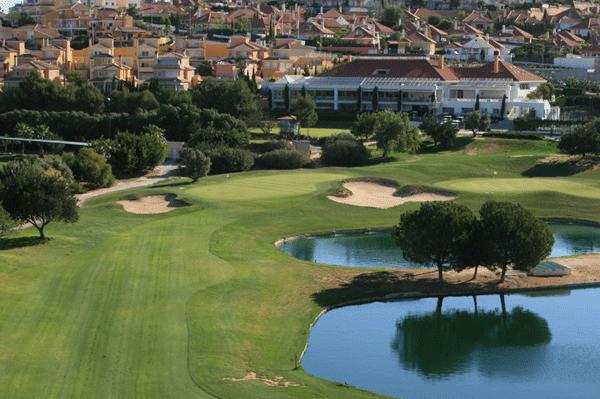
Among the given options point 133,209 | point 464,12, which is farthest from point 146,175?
point 464,12

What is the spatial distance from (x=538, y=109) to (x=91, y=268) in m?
51.9

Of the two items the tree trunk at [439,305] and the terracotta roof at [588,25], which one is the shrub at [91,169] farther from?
the terracotta roof at [588,25]

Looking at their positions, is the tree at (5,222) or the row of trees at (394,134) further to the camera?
the row of trees at (394,134)

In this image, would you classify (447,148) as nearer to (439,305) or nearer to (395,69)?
(395,69)

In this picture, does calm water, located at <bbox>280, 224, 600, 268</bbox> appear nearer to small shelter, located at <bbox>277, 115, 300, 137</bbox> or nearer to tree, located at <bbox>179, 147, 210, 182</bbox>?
tree, located at <bbox>179, 147, 210, 182</bbox>

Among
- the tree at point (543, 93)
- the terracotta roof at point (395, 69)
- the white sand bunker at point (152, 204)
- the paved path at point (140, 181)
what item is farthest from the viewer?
the terracotta roof at point (395, 69)

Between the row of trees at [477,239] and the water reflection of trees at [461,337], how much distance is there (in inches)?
69.5

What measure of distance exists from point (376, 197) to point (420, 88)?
3175 centimetres

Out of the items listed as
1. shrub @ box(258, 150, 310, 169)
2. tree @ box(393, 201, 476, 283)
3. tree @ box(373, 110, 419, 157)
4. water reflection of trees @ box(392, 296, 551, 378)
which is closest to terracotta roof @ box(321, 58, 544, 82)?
tree @ box(373, 110, 419, 157)

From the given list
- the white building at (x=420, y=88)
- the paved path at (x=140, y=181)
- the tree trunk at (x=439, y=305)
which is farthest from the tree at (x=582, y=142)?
the tree trunk at (x=439, y=305)

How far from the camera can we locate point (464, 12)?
154 meters

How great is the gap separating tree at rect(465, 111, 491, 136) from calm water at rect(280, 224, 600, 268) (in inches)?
949

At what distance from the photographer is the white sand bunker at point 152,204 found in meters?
55.9

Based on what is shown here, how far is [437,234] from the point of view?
1650 inches
